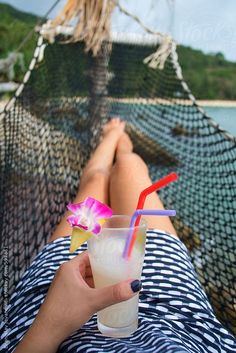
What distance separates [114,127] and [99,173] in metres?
0.58

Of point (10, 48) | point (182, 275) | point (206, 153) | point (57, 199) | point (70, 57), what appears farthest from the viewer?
point (10, 48)

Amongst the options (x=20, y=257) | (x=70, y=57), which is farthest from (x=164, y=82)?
(x=20, y=257)

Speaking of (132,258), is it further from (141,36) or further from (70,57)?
(141,36)

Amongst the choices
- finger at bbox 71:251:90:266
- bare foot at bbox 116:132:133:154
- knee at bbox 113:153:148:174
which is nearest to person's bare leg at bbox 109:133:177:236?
knee at bbox 113:153:148:174

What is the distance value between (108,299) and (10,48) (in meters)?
11.9

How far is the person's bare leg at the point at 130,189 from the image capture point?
3.12 feet

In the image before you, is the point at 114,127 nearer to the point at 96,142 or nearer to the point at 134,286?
the point at 96,142

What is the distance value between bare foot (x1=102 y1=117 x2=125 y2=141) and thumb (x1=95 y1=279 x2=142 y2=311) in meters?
1.25

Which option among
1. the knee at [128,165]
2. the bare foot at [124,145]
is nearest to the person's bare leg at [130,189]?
the knee at [128,165]

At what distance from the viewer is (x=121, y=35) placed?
2127 millimetres

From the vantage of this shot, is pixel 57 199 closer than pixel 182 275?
No

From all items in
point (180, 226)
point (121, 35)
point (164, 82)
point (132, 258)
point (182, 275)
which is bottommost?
point (180, 226)

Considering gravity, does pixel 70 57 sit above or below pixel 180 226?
above

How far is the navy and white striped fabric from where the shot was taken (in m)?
0.57
